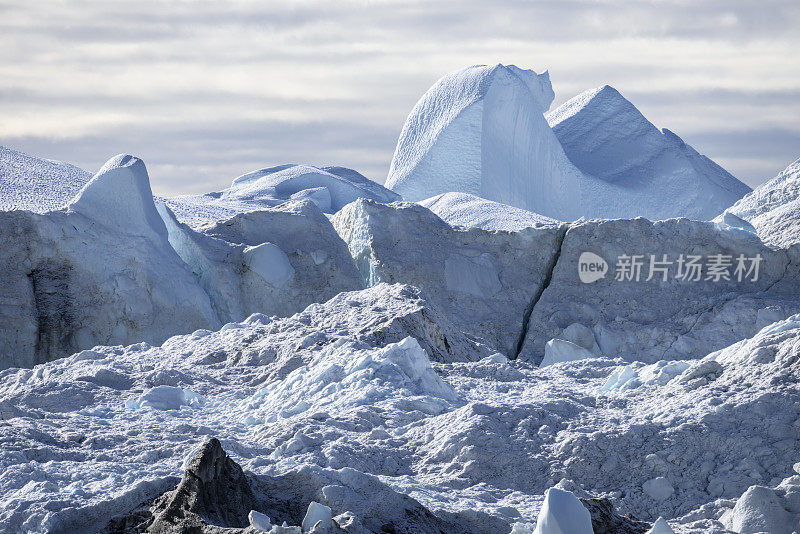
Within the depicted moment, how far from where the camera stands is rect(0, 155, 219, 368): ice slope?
772cm

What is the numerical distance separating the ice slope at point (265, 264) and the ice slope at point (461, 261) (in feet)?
1.25

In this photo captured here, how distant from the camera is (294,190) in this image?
16219 mm

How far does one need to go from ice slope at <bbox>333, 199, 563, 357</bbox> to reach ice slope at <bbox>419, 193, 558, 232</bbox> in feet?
5.52

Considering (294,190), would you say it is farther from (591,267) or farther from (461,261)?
(591,267)

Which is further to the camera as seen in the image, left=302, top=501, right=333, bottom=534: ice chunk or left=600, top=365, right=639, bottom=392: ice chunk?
left=600, top=365, right=639, bottom=392: ice chunk

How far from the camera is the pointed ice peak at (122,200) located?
8250 millimetres

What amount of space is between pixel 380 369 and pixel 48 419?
156cm

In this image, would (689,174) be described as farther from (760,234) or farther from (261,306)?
(261,306)

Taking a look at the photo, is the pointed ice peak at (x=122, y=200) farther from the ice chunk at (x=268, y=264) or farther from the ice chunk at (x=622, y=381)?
the ice chunk at (x=622, y=381)

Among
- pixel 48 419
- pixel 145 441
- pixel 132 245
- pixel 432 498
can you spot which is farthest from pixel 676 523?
pixel 132 245

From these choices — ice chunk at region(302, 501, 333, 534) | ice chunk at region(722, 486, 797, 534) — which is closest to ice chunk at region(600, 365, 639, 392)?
ice chunk at region(722, 486, 797, 534)

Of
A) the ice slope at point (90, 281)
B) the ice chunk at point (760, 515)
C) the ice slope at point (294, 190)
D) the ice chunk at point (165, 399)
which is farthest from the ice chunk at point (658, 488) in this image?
the ice slope at point (294, 190)

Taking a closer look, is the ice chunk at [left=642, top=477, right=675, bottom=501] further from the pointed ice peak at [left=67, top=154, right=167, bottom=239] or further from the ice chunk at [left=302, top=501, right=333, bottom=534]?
the pointed ice peak at [left=67, top=154, right=167, bottom=239]

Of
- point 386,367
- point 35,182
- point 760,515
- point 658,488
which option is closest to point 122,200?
point 35,182
